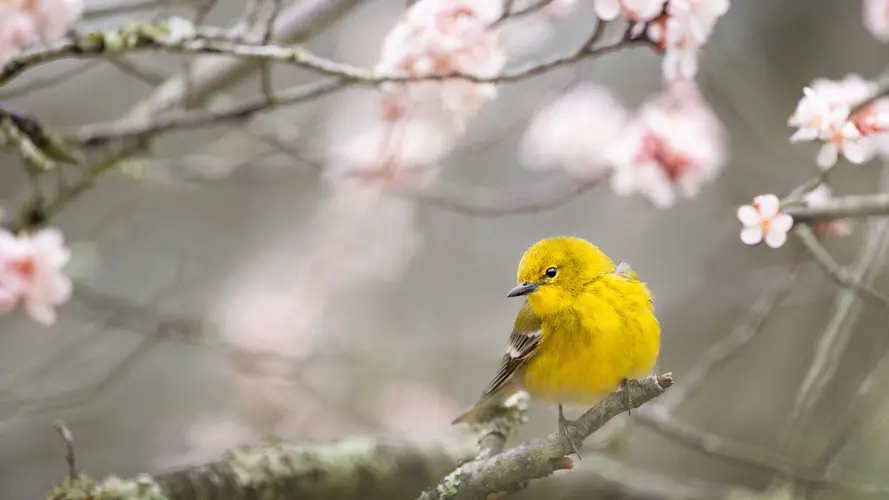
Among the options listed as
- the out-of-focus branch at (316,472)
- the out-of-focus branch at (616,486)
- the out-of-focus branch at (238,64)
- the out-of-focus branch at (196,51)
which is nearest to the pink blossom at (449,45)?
the out-of-focus branch at (196,51)

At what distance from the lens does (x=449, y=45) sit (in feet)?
2.95

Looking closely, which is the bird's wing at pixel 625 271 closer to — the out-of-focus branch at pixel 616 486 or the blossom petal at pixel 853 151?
the blossom petal at pixel 853 151

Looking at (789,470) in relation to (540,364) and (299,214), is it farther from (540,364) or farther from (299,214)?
(299,214)

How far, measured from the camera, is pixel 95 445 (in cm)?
222

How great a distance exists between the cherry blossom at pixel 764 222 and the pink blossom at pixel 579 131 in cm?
73

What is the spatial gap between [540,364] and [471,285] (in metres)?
1.75

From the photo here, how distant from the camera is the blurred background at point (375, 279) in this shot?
1.72 metres

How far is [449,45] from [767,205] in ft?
1.27

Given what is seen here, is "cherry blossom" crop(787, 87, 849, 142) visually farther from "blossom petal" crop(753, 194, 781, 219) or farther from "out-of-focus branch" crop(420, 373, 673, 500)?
"out-of-focus branch" crop(420, 373, 673, 500)

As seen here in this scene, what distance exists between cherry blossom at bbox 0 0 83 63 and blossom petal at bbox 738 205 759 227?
0.73 m

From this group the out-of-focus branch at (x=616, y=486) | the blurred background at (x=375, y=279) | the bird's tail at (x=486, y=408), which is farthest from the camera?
the blurred background at (x=375, y=279)

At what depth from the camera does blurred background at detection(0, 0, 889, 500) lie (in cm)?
172

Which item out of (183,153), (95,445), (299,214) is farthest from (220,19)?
(95,445)

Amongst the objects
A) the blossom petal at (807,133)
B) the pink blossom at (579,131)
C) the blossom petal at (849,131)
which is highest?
the pink blossom at (579,131)
